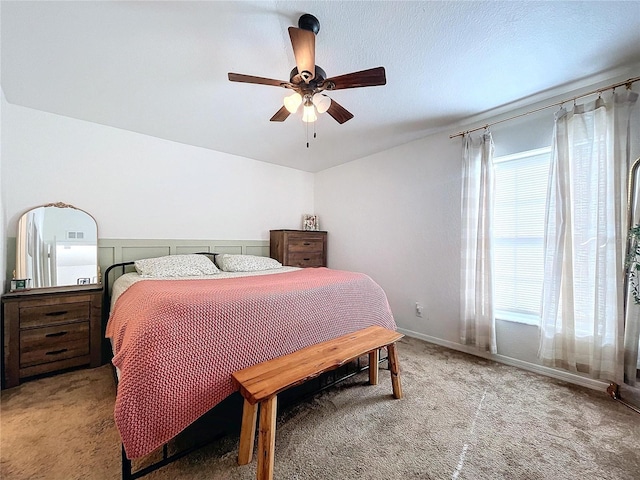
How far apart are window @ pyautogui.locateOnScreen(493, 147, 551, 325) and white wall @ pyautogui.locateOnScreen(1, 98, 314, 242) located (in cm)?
303

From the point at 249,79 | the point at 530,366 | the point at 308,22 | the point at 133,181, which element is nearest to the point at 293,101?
the point at 249,79

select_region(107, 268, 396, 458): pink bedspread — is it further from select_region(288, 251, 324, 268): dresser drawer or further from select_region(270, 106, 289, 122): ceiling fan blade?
select_region(288, 251, 324, 268): dresser drawer

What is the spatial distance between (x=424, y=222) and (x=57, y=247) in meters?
3.95

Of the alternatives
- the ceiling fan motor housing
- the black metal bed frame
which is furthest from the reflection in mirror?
the ceiling fan motor housing

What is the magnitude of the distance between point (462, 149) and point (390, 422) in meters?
2.67

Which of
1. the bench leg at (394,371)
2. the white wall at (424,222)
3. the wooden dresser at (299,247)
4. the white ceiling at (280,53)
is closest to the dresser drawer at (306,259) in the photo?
the wooden dresser at (299,247)

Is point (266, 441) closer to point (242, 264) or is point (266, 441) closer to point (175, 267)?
point (175, 267)

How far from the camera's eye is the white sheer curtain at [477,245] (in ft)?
8.34

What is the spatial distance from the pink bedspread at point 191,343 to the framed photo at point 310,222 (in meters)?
2.62

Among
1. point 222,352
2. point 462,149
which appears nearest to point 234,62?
point 222,352

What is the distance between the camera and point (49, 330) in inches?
88.8

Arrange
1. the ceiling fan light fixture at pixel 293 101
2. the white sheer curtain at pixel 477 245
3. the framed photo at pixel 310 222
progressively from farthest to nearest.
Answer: the framed photo at pixel 310 222 → the white sheer curtain at pixel 477 245 → the ceiling fan light fixture at pixel 293 101

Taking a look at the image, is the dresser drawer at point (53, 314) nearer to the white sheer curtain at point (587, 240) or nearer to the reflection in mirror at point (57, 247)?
the reflection in mirror at point (57, 247)

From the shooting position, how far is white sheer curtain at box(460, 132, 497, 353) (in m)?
2.54
